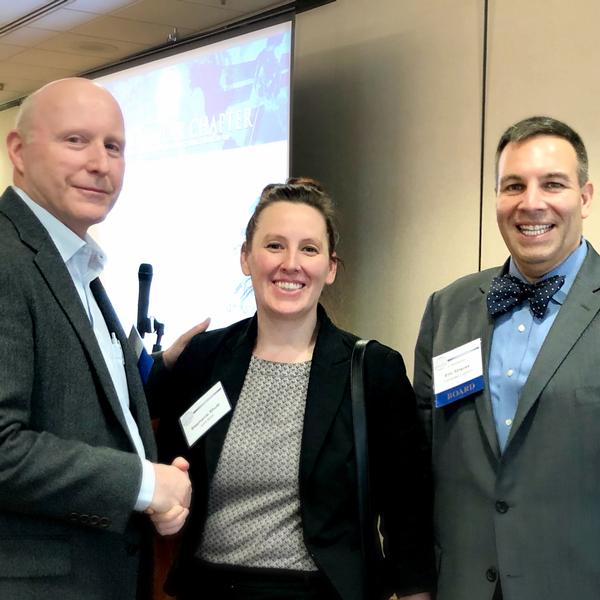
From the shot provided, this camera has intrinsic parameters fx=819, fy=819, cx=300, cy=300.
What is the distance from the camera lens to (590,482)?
1700 mm

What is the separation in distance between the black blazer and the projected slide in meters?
2.34

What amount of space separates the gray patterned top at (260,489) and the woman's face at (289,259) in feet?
0.69

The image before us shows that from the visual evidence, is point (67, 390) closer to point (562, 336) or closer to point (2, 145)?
point (562, 336)

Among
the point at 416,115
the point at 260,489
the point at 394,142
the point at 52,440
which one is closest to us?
the point at 52,440

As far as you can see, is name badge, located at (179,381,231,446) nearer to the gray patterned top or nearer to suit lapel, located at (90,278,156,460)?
the gray patterned top

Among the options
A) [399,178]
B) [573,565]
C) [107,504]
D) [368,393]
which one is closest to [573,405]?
[573,565]

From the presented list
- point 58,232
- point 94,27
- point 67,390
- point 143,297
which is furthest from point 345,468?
point 94,27

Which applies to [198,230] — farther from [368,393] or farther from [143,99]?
[368,393]

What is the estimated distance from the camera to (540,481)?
1.73m

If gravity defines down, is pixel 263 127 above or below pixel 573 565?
above

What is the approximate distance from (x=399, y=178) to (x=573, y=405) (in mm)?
2450

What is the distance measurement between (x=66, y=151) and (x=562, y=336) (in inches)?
43.5

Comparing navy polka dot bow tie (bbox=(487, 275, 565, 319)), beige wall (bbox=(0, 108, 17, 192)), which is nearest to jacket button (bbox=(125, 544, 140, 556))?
navy polka dot bow tie (bbox=(487, 275, 565, 319))

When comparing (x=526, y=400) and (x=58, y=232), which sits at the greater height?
(x=58, y=232)
